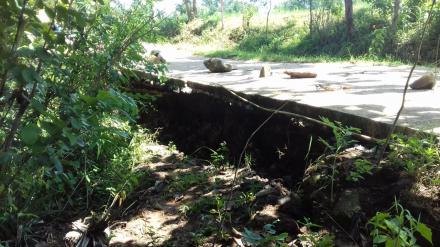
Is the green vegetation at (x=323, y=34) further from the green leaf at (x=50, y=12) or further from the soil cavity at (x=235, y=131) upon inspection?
the green leaf at (x=50, y=12)

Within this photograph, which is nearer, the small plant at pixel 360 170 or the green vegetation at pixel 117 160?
the green vegetation at pixel 117 160

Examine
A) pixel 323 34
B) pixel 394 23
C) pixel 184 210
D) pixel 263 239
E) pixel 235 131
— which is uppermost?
pixel 394 23

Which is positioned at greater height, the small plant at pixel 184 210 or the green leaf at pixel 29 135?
the green leaf at pixel 29 135

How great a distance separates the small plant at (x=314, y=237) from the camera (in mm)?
2422

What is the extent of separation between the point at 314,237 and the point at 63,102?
4.88 feet

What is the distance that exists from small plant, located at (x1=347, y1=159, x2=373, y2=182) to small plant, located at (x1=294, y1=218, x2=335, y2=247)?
338 mm

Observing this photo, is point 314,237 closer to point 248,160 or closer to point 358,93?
point 248,160

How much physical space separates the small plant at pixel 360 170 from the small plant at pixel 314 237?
34cm

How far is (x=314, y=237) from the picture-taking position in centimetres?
258

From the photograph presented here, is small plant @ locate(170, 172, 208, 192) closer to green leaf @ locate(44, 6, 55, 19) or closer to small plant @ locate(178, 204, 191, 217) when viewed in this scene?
small plant @ locate(178, 204, 191, 217)

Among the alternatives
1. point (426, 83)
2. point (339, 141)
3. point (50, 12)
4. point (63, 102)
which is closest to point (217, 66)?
point (426, 83)

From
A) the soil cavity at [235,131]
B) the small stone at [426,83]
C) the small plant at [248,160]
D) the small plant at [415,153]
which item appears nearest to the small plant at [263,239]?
the small plant at [415,153]

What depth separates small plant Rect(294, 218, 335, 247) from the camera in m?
2.42

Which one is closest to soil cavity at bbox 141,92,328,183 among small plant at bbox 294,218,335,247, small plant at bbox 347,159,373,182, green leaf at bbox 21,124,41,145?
small plant at bbox 347,159,373,182
